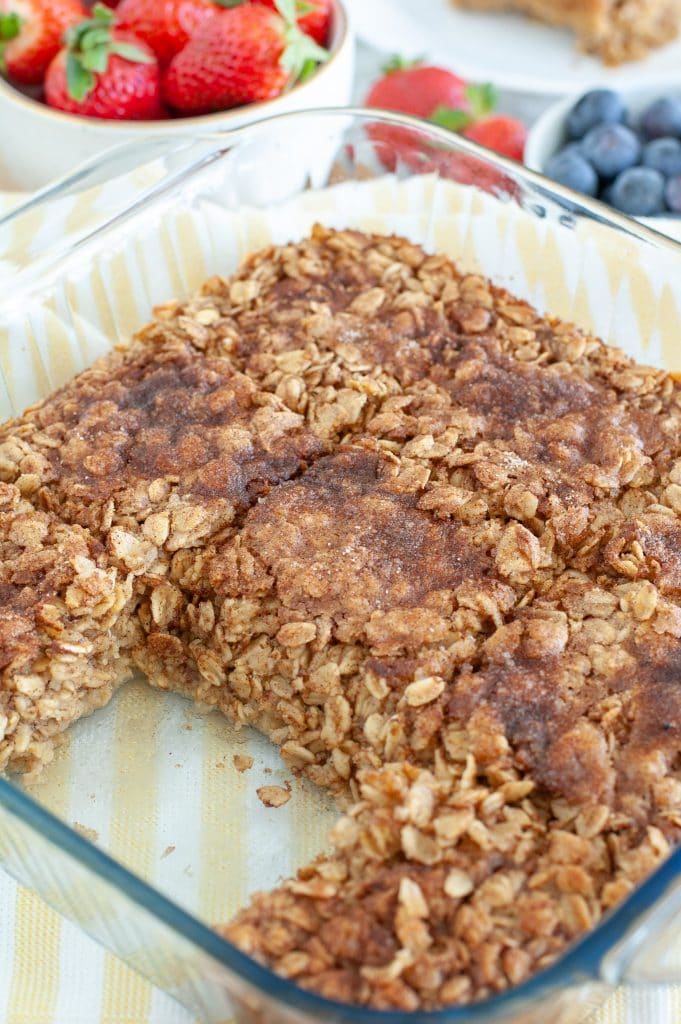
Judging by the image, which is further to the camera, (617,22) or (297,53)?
(617,22)

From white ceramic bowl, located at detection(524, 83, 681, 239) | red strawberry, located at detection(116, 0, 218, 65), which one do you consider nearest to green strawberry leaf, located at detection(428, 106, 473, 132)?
white ceramic bowl, located at detection(524, 83, 681, 239)

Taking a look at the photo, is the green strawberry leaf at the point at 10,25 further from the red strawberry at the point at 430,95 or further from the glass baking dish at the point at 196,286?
the red strawberry at the point at 430,95

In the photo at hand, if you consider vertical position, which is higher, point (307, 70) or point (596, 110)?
point (307, 70)

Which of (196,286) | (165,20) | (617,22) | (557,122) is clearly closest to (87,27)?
(165,20)

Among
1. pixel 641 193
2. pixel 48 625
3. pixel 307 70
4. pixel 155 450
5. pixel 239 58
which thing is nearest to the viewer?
pixel 48 625

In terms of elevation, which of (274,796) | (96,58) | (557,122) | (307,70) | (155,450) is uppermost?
(96,58)

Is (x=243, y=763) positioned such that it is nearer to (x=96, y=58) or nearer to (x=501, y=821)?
(x=501, y=821)
